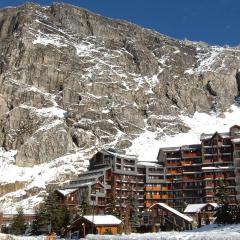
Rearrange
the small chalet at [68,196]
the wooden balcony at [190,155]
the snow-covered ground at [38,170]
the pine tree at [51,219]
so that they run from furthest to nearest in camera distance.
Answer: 1. the wooden balcony at [190,155]
2. the snow-covered ground at [38,170]
3. the small chalet at [68,196]
4. the pine tree at [51,219]

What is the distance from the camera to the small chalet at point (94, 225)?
→ 3130 inches

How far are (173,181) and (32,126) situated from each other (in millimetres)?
65915

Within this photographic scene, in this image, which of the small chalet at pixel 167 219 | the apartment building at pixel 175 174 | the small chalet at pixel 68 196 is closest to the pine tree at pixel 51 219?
the small chalet at pixel 167 219

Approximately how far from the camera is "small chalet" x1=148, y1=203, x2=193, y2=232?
299 ft

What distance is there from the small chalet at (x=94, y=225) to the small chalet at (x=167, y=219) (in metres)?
14.6

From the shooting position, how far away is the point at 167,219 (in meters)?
94.4

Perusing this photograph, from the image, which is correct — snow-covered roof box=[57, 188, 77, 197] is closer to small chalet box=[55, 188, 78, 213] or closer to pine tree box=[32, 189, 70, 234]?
small chalet box=[55, 188, 78, 213]

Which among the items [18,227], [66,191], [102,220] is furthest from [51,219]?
[66,191]

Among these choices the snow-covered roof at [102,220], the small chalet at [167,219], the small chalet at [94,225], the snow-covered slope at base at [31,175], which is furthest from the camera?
the snow-covered slope at base at [31,175]

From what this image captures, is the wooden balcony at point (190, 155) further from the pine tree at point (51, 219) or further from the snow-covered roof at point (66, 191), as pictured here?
the pine tree at point (51, 219)

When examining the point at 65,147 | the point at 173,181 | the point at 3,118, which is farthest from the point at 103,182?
the point at 3,118

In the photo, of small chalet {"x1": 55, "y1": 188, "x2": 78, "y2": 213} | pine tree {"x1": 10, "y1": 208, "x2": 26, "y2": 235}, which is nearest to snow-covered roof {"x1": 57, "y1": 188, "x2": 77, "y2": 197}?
small chalet {"x1": 55, "y1": 188, "x2": 78, "y2": 213}

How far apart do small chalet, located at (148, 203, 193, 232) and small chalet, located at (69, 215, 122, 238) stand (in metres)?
14.6

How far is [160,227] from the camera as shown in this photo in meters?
95.5
